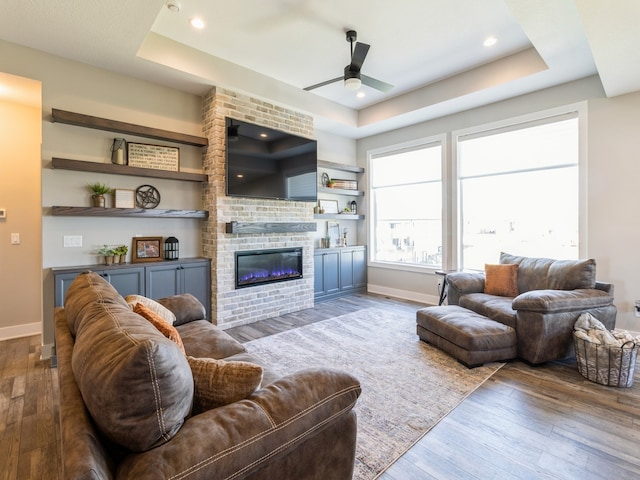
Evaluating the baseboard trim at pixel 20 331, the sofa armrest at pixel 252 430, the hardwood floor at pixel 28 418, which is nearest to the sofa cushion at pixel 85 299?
the sofa armrest at pixel 252 430

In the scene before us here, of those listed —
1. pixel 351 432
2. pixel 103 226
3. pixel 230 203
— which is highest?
pixel 230 203

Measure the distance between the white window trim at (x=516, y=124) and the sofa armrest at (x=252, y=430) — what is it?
3992mm

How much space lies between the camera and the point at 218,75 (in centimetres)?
392

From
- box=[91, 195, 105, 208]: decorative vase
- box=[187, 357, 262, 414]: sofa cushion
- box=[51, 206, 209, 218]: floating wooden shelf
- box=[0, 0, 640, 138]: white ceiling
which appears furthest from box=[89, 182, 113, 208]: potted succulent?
box=[187, 357, 262, 414]: sofa cushion

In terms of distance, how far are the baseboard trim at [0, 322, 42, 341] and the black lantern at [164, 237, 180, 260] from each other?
70.8 inches

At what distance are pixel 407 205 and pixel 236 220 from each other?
305 centimetres

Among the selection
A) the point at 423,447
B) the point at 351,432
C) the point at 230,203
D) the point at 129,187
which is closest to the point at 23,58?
the point at 129,187

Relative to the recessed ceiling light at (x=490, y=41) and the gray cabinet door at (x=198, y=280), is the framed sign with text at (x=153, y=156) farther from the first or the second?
the recessed ceiling light at (x=490, y=41)

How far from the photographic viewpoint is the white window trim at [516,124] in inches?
152

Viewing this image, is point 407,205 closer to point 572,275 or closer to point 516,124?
point 516,124

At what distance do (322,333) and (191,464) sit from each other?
9.88ft

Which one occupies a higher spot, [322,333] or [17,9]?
[17,9]

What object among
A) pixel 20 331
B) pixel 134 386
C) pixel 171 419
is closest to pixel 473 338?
pixel 171 419

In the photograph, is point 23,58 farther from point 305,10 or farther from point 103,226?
point 305,10
